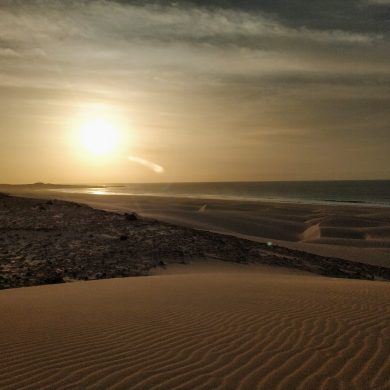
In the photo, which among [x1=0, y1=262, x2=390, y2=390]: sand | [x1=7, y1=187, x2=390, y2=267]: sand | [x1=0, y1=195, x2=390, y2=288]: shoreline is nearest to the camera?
[x1=0, y1=262, x2=390, y2=390]: sand

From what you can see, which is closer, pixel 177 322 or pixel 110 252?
pixel 177 322

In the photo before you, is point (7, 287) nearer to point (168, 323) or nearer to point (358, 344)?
point (168, 323)

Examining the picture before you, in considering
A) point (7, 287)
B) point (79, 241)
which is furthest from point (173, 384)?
point (79, 241)

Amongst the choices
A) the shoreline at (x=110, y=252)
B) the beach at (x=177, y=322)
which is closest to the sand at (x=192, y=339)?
the beach at (x=177, y=322)

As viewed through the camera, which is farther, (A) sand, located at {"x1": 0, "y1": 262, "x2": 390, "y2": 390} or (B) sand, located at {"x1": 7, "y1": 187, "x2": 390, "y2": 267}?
(B) sand, located at {"x1": 7, "y1": 187, "x2": 390, "y2": 267}

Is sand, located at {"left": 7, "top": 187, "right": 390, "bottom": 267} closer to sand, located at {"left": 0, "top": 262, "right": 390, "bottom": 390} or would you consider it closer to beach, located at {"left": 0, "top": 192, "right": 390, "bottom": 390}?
beach, located at {"left": 0, "top": 192, "right": 390, "bottom": 390}

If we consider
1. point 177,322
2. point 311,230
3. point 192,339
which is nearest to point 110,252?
point 177,322

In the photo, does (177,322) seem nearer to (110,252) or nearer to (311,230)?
(110,252)

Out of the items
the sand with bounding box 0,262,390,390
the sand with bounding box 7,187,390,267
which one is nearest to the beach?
the sand with bounding box 0,262,390,390
